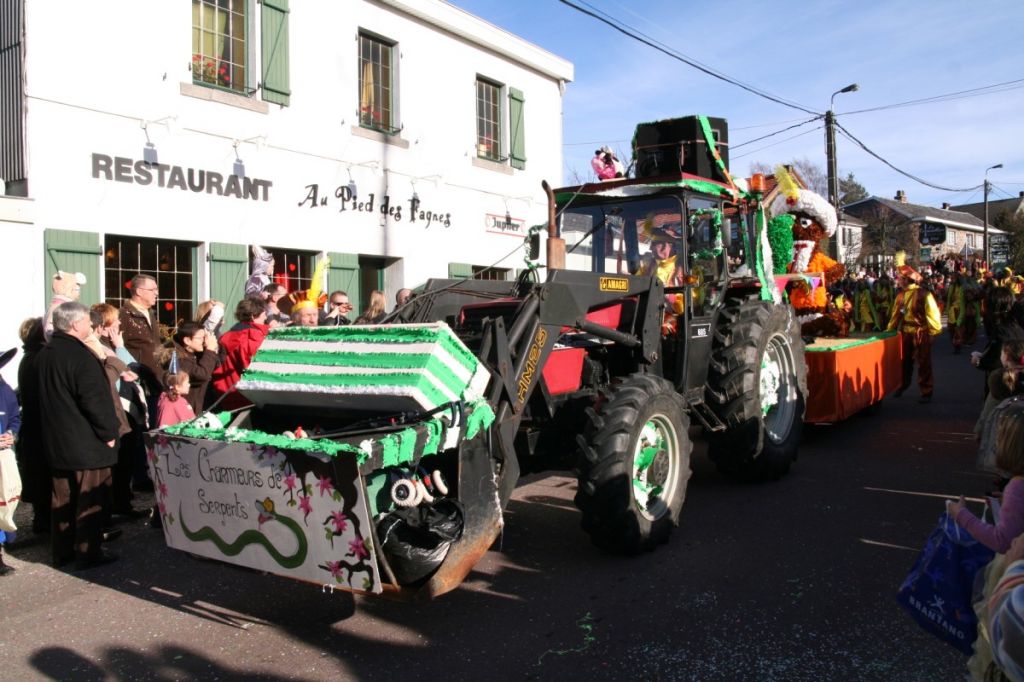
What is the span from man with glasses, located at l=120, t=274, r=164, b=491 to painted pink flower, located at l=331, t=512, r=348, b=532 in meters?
3.70

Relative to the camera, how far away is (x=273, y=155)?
10352mm

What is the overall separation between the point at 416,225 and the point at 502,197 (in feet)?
7.38

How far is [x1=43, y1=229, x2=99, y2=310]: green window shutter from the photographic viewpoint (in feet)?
26.7

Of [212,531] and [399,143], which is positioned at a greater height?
[399,143]

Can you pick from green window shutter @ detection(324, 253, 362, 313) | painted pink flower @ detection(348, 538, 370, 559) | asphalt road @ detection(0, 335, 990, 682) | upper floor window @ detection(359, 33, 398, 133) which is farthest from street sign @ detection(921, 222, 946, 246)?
painted pink flower @ detection(348, 538, 370, 559)

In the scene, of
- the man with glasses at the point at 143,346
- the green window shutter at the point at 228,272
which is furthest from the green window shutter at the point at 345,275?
the man with glasses at the point at 143,346

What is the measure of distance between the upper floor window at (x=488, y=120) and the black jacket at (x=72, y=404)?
9533 millimetres

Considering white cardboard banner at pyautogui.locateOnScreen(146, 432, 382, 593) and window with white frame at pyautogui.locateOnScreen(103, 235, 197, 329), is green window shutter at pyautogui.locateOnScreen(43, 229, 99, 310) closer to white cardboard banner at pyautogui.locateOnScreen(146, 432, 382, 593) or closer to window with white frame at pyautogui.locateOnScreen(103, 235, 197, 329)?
window with white frame at pyautogui.locateOnScreen(103, 235, 197, 329)

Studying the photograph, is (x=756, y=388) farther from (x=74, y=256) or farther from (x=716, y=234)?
(x=74, y=256)

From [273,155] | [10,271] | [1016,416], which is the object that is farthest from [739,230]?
[10,271]

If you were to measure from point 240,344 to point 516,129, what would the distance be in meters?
9.04

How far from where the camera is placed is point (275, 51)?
10320mm

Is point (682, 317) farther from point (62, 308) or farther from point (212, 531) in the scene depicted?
point (62, 308)

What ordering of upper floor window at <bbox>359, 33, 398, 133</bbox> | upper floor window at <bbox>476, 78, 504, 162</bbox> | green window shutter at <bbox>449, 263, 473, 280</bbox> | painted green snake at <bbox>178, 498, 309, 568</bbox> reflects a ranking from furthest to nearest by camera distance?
upper floor window at <bbox>476, 78, 504, 162</bbox>
green window shutter at <bbox>449, 263, 473, 280</bbox>
upper floor window at <bbox>359, 33, 398, 133</bbox>
painted green snake at <bbox>178, 498, 309, 568</bbox>
